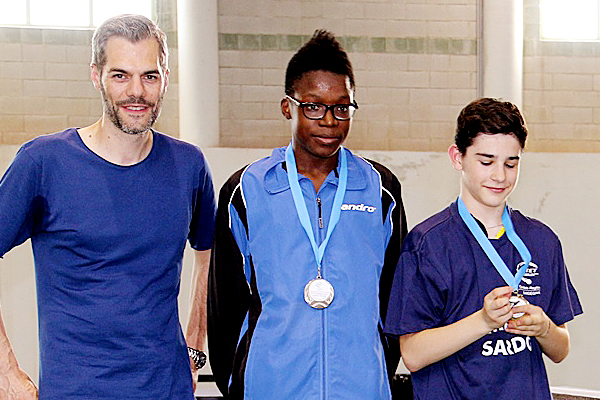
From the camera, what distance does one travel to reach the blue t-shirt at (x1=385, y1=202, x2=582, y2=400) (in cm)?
198

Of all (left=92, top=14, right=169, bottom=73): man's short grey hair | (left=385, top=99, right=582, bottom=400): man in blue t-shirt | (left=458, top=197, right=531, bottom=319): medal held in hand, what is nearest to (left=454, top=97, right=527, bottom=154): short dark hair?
(left=385, top=99, right=582, bottom=400): man in blue t-shirt

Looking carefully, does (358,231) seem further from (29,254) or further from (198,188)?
(29,254)

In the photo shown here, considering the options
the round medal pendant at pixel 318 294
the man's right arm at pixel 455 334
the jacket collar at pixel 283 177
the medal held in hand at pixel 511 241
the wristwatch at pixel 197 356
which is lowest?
the wristwatch at pixel 197 356

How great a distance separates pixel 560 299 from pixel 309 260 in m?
0.68

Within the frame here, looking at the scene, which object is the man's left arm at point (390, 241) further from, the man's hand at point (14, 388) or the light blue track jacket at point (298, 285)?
the man's hand at point (14, 388)

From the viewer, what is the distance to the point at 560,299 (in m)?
2.06

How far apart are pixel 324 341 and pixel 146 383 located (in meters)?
0.48

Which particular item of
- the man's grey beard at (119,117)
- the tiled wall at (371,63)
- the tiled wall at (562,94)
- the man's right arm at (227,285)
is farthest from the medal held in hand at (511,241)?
the tiled wall at (562,94)

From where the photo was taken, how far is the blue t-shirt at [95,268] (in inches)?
77.8

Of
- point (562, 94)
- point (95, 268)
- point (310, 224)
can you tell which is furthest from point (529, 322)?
point (562, 94)

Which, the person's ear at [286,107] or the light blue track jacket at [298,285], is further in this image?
the person's ear at [286,107]

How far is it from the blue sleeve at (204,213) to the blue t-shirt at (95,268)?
219 millimetres

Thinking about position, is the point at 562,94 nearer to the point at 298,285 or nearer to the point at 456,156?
the point at 456,156

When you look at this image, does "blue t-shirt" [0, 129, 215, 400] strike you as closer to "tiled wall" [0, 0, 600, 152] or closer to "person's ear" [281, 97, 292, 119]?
"person's ear" [281, 97, 292, 119]
